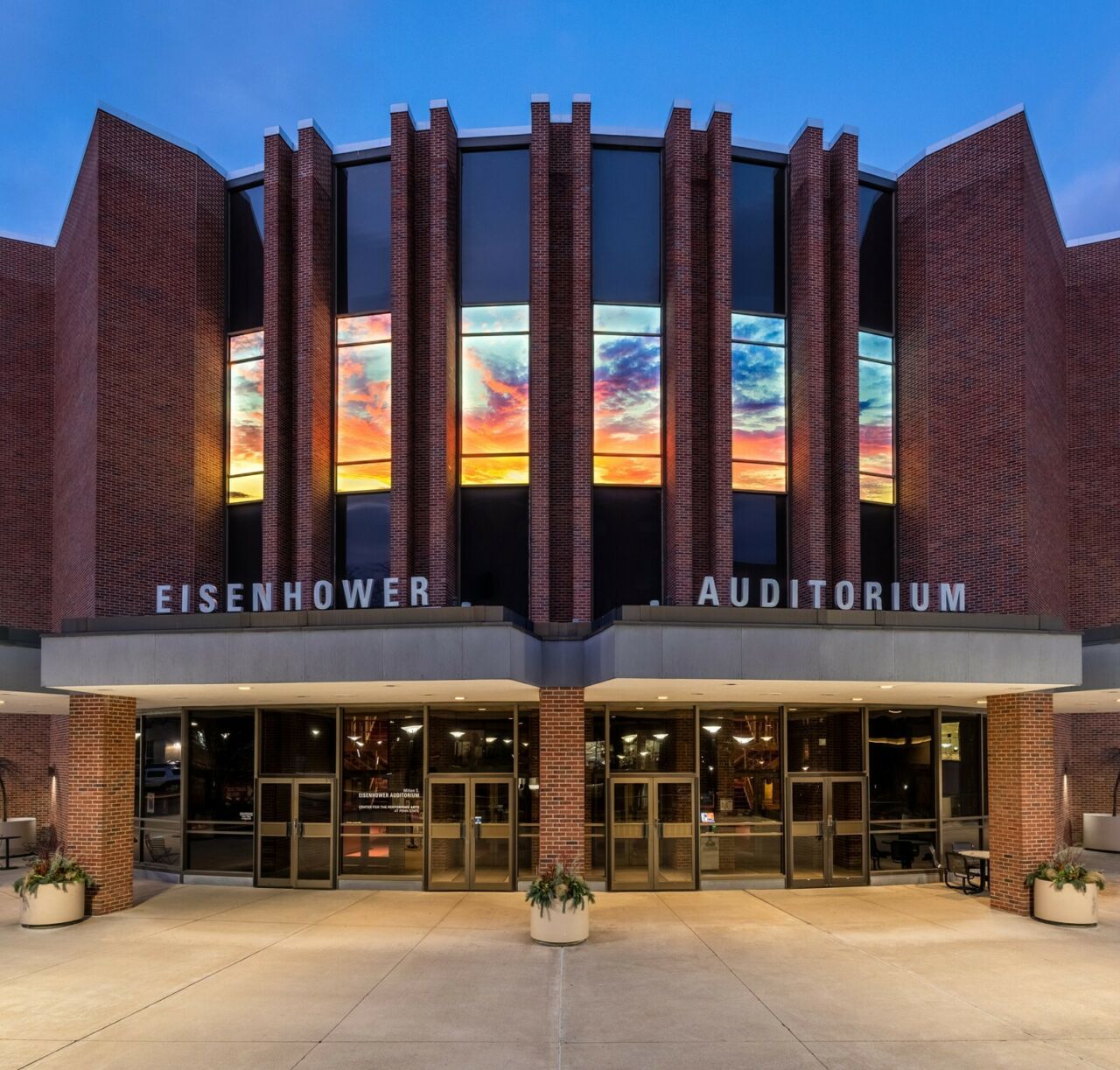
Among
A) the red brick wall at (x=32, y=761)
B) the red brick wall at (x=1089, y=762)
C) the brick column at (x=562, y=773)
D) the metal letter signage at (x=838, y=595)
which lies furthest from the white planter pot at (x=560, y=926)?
the red brick wall at (x=1089, y=762)

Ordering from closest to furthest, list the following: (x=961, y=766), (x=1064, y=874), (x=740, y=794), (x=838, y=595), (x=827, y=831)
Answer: (x=1064, y=874)
(x=838, y=595)
(x=740, y=794)
(x=827, y=831)
(x=961, y=766)

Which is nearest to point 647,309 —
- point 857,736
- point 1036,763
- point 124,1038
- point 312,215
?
point 312,215

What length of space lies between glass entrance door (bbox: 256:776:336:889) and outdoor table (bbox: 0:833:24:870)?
8327 mm

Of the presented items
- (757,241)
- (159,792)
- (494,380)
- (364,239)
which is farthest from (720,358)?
(159,792)

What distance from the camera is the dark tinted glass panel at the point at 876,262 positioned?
2500cm

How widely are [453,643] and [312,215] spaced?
40.8 feet

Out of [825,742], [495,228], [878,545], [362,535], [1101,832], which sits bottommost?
[1101,832]

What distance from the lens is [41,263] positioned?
2862 centimetres

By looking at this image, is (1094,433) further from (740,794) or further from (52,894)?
(52,894)

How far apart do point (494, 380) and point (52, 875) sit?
13416mm

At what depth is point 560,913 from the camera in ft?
52.5

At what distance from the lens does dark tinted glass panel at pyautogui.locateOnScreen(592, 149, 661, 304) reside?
23609 mm

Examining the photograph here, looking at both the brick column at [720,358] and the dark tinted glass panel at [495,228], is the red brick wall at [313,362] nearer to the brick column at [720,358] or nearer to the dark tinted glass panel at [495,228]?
the dark tinted glass panel at [495,228]

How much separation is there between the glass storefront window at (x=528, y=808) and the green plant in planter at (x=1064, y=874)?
950 cm
